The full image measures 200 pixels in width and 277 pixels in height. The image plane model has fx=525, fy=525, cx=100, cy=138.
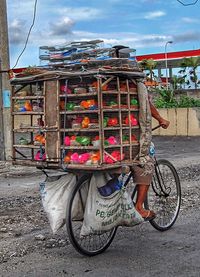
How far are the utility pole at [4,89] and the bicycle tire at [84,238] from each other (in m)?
7.81

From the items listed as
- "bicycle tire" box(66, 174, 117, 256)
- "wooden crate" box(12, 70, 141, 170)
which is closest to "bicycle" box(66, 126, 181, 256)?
"bicycle tire" box(66, 174, 117, 256)

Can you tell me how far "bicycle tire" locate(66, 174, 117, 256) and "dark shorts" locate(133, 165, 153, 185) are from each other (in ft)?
1.92

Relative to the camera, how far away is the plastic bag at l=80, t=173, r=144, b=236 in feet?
18.1

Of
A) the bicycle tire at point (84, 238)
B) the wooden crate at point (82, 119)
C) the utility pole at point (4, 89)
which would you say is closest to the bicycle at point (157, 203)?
the bicycle tire at point (84, 238)

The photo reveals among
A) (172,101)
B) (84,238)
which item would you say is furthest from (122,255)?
(172,101)

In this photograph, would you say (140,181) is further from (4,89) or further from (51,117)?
(4,89)

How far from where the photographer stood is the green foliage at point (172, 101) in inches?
917

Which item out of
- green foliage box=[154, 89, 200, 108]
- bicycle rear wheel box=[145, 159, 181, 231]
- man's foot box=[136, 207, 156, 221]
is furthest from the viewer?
green foliage box=[154, 89, 200, 108]

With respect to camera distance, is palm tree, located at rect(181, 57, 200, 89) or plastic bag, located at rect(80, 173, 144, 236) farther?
palm tree, located at rect(181, 57, 200, 89)

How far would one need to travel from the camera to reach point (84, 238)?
5758 mm

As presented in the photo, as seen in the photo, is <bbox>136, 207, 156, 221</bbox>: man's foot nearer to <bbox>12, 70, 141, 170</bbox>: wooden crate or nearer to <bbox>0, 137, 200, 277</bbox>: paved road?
<bbox>0, 137, 200, 277</bbox>: paved road

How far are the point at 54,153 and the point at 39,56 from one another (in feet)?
Answer: 4.17

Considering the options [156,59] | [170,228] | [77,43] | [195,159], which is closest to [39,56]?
[77,43]

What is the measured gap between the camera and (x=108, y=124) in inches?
216
